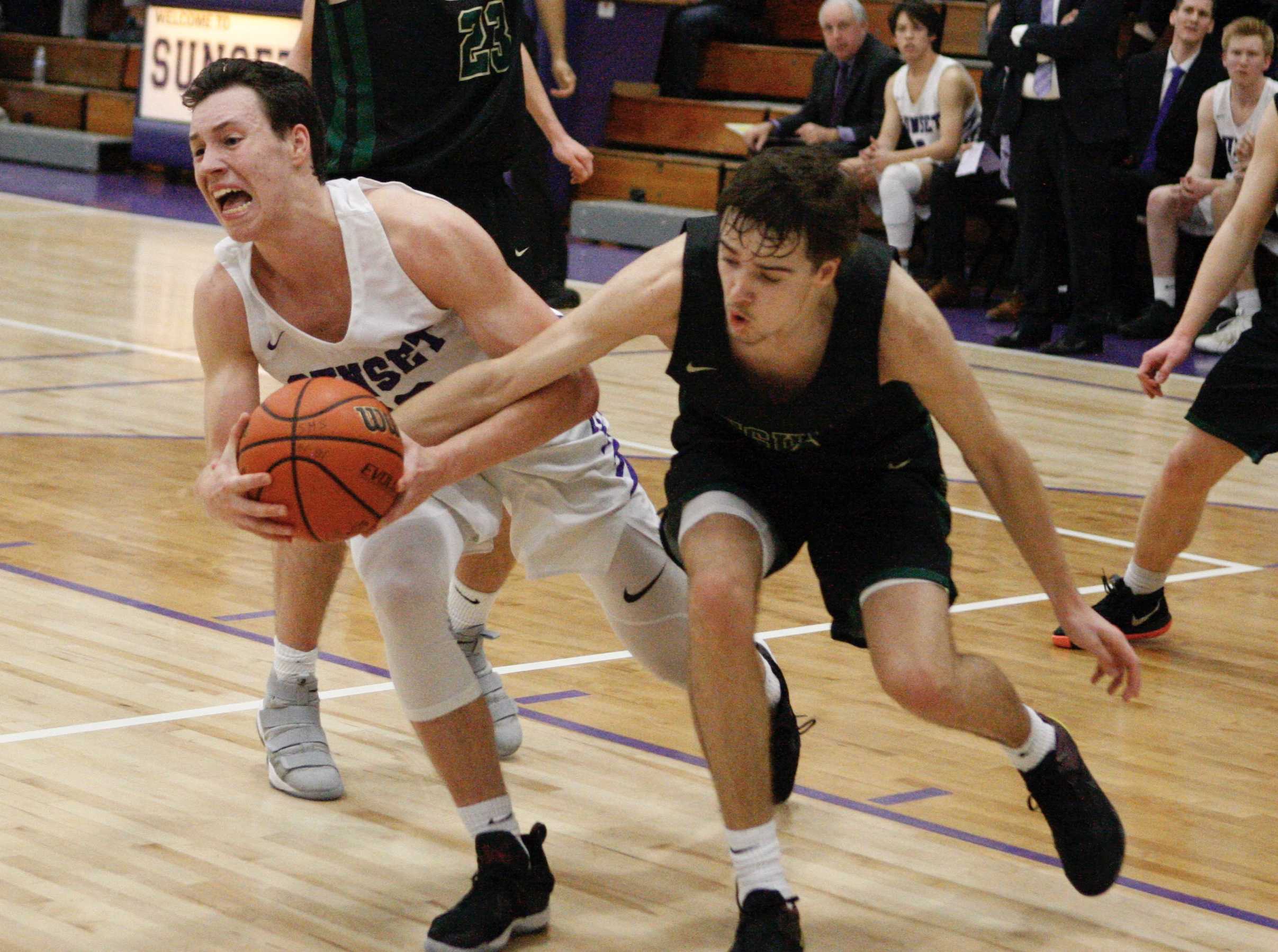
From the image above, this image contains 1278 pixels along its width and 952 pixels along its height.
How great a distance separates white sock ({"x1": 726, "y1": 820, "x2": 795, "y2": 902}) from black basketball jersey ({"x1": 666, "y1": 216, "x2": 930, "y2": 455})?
0.59 m

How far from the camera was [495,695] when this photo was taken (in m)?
3.22

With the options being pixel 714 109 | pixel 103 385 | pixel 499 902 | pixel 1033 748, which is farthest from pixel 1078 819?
pixel 714 109

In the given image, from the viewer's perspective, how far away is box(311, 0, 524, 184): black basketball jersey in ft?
12.0

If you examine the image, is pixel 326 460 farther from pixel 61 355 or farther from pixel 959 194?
pixel 959 194

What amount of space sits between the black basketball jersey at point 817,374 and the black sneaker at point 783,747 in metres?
0.45

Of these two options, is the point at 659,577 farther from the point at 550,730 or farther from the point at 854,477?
the point at 550,730

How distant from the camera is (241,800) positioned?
2936 millimetres

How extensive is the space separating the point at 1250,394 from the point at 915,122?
19.2ft

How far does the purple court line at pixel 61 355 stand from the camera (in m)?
6.96

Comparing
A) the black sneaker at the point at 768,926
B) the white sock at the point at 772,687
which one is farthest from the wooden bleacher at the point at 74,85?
the black sneaker at the point at 768,926

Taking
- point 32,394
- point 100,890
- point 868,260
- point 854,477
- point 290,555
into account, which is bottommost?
point 32,394

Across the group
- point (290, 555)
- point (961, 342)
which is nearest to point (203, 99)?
point (290, 555)

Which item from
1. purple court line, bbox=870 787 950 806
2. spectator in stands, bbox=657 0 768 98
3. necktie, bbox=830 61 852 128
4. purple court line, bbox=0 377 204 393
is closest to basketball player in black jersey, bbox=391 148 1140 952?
purple court line, bbox=870 787 950 806

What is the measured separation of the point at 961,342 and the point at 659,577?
6033 mm
